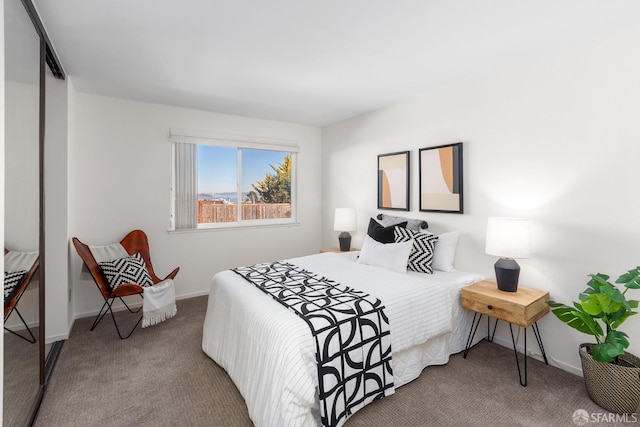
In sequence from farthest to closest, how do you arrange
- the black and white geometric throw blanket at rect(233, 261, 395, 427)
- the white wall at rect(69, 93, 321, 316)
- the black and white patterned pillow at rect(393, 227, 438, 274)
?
the white wall at rect(69, 93, 321, 316) < the black and white patterned pillow at rect(393, 227, 438, 274) < the black and white geometric throw blanket at rect(233, 261, 395, 427)

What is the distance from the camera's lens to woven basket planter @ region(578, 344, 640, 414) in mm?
1819

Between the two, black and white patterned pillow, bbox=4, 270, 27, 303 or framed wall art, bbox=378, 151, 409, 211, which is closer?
black and white patterned pillow, bbox=4, 270, 27, 303

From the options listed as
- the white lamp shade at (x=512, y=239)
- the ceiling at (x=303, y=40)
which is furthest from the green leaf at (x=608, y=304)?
the ceiling at (x=303, y=40)

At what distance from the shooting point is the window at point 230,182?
3.89 metres

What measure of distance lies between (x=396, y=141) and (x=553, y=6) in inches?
76.7

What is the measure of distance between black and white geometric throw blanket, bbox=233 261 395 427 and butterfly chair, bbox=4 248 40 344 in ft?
4.40

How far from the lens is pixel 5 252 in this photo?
4.42ft

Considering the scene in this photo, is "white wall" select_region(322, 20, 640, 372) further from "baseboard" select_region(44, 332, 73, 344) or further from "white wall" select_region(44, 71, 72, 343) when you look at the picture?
"baseboard" select_region(44, 332, 73, 344)

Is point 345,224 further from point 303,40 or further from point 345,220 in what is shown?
point 303,40

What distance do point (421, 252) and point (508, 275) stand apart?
735 mm

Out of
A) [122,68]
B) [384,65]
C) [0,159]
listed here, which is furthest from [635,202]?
[122,68]

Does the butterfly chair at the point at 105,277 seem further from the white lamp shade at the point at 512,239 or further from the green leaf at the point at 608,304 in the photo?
the green leaf at the point at 608,304

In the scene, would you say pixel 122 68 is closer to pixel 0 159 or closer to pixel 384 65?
pixel 0 159

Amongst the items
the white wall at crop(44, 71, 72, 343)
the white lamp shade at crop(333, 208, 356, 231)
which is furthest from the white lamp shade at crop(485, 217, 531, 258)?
the white wall at crop(44, 71, 72, 343)
